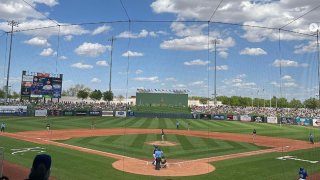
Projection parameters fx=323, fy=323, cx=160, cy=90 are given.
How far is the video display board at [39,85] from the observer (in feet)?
213

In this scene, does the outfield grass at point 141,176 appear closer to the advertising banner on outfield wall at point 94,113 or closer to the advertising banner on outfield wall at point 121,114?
the advertising banner on outfield wall at point 121,114

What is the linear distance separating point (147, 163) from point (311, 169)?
10.7 meters

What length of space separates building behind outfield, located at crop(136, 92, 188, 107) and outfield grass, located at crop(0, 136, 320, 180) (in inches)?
2785

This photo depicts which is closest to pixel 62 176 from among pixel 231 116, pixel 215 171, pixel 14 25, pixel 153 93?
pixel 215 171

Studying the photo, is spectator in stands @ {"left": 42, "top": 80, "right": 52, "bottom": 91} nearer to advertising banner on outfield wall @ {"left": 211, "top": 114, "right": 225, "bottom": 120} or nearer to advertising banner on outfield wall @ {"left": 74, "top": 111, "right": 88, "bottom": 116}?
advertising banner on outfield wall @ {"left": 74, "top": 111, "right": 88, "bottom": 116}

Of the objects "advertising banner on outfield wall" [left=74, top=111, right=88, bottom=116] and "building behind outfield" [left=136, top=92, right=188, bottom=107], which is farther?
"building behind outfield" [left=136, top=92, right=188, bottom=107]

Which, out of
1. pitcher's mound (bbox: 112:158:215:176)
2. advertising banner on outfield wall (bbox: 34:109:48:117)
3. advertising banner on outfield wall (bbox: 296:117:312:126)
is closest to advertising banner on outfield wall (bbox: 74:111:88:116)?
advertising banner on outfield wall (bbox: 34:109:48:117)

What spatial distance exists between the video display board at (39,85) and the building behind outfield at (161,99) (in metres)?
32.6

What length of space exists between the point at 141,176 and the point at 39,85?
175ft

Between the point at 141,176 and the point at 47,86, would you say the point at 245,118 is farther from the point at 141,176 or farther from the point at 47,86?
the point at 141,176

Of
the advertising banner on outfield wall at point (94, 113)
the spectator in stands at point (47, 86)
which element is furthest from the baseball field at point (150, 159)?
the spectator in stands at point (47, 86)

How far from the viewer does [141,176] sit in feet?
58.7

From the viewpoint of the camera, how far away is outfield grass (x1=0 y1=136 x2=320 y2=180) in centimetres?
1774

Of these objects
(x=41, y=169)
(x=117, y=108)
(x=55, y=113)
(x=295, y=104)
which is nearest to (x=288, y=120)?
(x=117, y=108)
